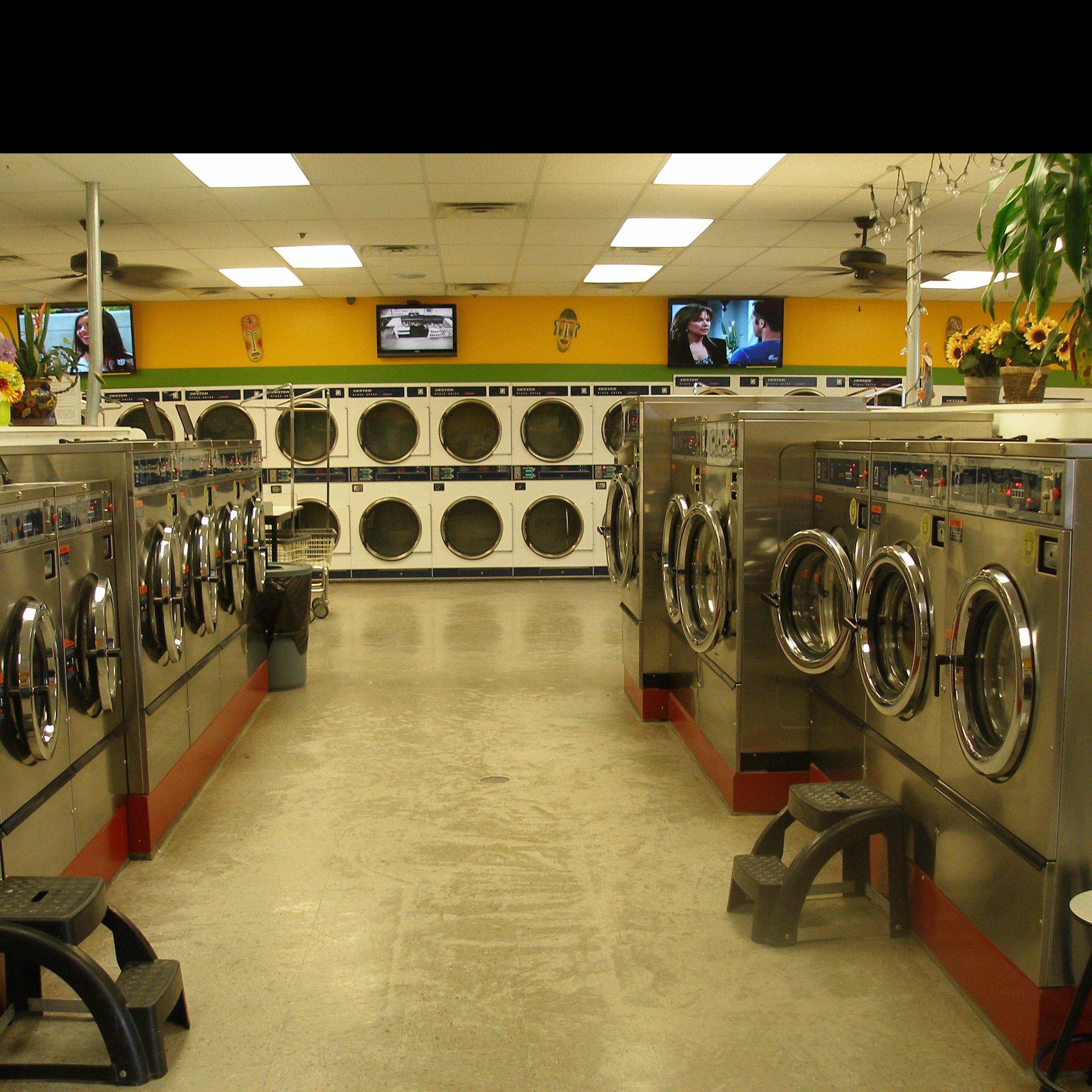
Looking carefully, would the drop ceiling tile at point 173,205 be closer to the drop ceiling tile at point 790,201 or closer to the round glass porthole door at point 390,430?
the drop ceiling tile at point 790,201

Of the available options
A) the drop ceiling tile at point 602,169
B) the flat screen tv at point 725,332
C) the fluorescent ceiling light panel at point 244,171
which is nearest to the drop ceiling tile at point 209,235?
the fluorescent ceiling light panel at point 244,171

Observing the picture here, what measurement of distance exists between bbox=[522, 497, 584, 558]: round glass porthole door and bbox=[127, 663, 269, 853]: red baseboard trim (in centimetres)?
461

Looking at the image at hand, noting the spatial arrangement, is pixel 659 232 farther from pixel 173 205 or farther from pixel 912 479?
pixel 912 479

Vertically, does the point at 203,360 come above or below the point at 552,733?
above

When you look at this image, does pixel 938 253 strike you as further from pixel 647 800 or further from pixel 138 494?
pixel 138 494

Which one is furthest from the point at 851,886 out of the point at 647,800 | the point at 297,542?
the point at 297,542

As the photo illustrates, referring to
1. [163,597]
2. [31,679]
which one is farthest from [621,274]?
[31,679]

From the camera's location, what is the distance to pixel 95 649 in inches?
114

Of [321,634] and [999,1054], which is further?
[321,634]

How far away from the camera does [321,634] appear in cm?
709

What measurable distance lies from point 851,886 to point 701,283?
6901 mm

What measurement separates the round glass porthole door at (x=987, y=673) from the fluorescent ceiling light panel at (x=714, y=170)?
3.16 meters

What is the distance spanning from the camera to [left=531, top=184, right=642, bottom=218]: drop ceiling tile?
5.45 meters

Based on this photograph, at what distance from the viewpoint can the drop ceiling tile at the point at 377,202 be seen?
213 inches
